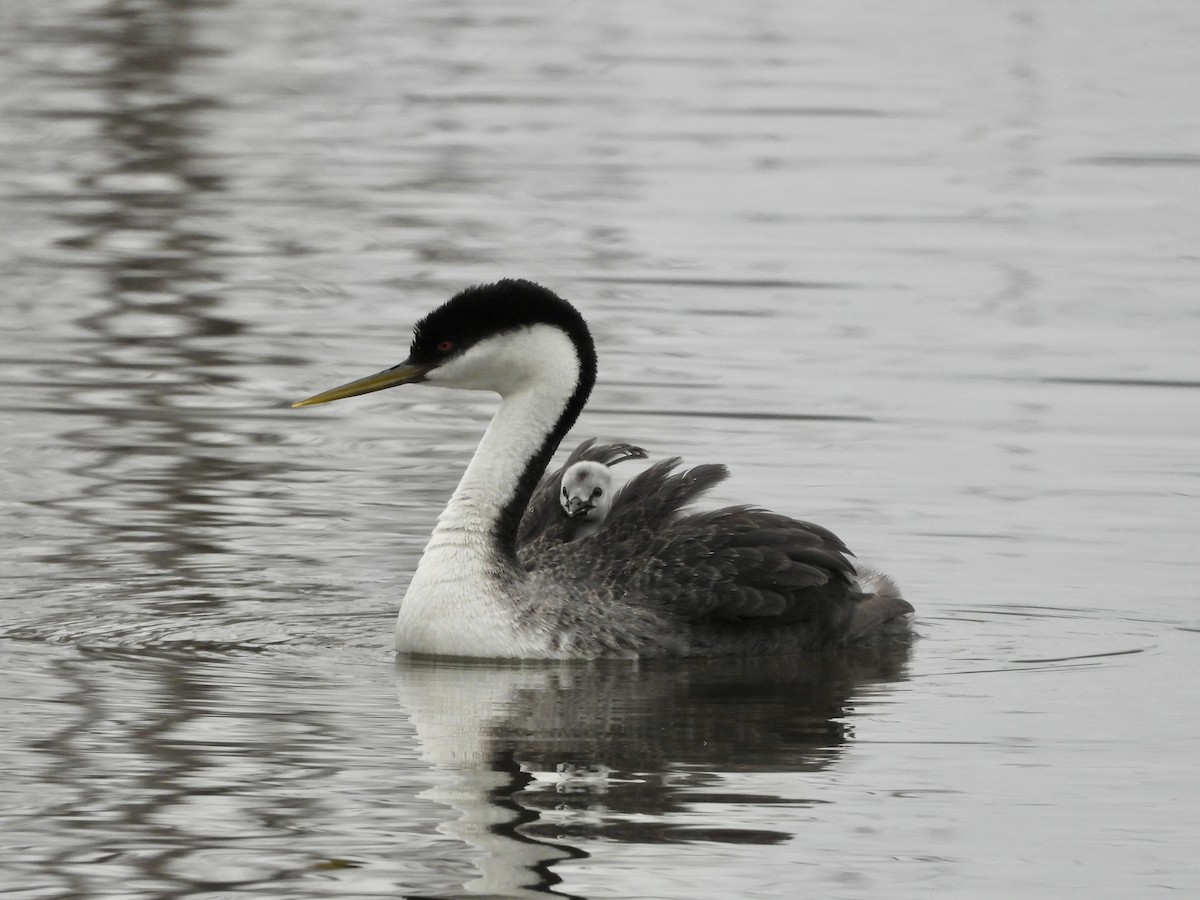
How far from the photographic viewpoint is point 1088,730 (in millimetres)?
8836

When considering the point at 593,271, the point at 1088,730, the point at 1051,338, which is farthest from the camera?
the point at 593,271

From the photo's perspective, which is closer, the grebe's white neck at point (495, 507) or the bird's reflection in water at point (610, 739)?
the bird's reflection in water at point (610, 739)

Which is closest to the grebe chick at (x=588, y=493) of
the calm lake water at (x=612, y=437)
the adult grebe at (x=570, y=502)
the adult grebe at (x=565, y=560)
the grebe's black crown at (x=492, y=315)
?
the adult grebe at (x=570, y=502)

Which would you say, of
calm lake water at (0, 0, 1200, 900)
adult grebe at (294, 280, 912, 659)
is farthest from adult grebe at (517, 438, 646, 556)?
calm lake water at (0, 0, 1200, 900)

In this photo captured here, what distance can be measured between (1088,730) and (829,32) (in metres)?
21.8

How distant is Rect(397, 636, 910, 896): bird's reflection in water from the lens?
296 inches

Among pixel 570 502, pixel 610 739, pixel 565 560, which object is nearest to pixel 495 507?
pixel 565 560

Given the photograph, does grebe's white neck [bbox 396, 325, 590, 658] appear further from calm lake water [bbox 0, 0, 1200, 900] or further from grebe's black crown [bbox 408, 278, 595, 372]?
calm lake water [bbox 0, 0, 1200, 900]

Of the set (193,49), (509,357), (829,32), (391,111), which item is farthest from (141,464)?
(829,32)

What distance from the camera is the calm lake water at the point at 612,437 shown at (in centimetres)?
764

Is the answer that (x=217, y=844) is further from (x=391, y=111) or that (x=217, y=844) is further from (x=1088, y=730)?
(x=391, y=111)

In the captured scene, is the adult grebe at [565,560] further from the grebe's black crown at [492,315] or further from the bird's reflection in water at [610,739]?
the bird's reflection in water at [610,739]

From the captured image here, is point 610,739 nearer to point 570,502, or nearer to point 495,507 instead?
point 495,507

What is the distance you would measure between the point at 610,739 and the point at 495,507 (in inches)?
Answer: 65.4
